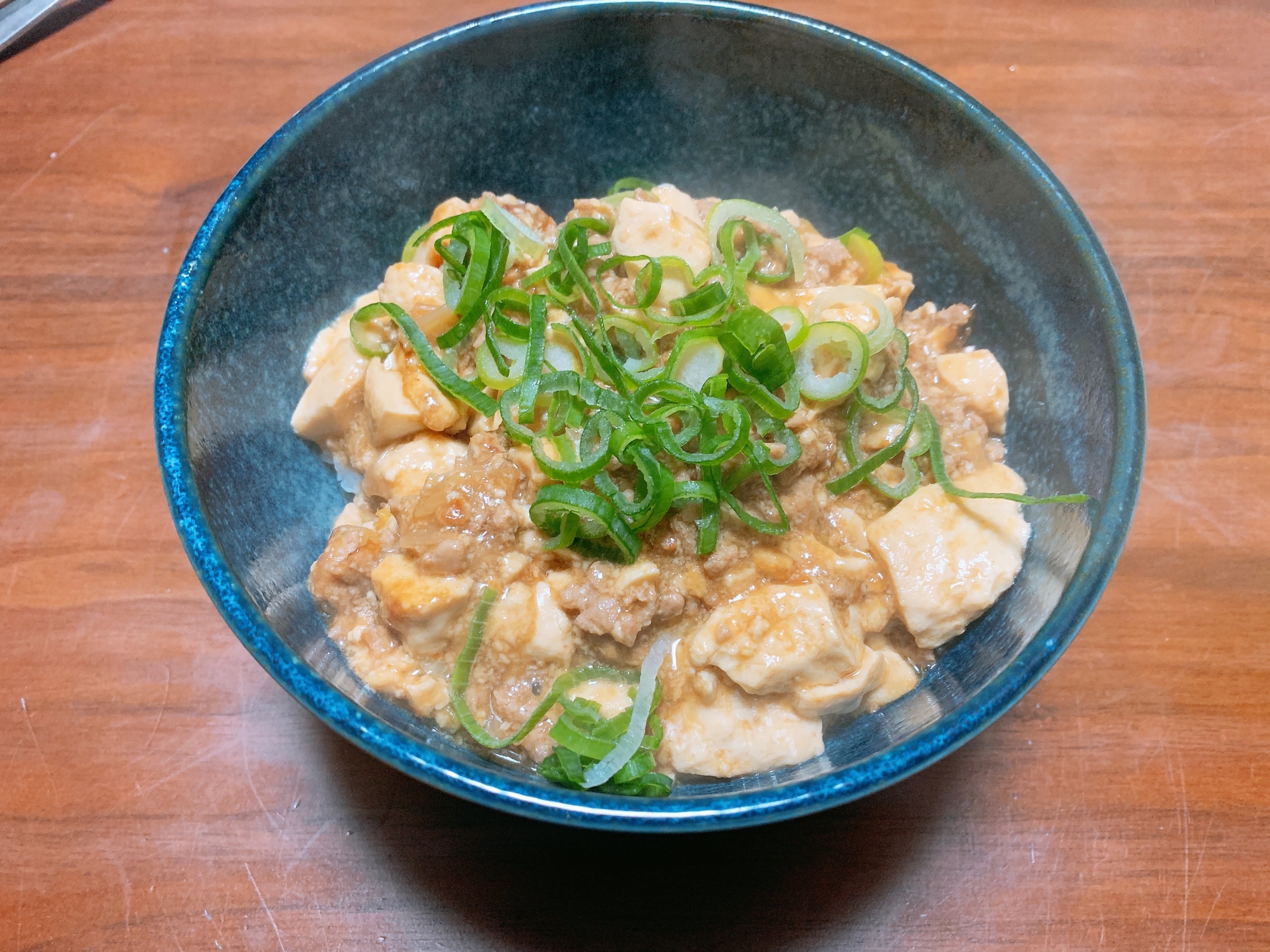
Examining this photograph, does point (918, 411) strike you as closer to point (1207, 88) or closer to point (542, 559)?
point (542, 559)

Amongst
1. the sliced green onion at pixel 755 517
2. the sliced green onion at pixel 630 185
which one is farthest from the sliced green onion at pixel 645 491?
the sliced green onion at pixel 630 185

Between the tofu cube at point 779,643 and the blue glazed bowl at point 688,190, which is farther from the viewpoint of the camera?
the tofu cube at point 779,643

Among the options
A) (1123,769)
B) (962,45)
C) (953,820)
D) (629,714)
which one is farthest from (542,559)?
(962,45)

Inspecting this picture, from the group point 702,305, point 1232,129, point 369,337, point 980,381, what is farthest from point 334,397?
point 1232,129

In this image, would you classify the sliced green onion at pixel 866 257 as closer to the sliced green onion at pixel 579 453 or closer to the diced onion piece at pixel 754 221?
the diced onion piece at pixel 754 221

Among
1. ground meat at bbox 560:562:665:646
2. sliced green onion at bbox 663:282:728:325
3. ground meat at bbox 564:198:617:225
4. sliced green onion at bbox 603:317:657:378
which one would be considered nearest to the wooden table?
ground meat at bbox 560:562:665:646

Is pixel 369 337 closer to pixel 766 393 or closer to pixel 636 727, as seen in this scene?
pixel 766 393

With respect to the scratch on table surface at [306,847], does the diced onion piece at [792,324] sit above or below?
above
